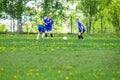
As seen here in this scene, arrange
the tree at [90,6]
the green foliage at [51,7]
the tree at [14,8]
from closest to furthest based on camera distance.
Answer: the tree at [14,8] → the green foliage at [51,7] → the tree at [90,6]

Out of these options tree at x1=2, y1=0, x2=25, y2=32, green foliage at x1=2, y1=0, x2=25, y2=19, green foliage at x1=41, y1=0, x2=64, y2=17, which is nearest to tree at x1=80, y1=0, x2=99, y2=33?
green foliage at x1=41, y1=0, x2=64, y2=17

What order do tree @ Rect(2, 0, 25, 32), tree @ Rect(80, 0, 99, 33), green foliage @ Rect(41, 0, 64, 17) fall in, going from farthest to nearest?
1. tree @ Rect(80, 0, 99, 33)
2. green foliage @ Rect(41, 0, 64, 17)
3. tree @ Rect(2, 0, 25, 32)

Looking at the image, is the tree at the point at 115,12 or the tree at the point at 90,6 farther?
the tree at the point at 90,6

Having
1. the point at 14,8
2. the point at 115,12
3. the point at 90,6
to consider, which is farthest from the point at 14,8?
the point at 90,6

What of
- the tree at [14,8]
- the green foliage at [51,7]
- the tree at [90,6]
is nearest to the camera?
the tree at [14,8]

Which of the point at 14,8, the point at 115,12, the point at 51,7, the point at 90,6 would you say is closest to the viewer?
the point at 14,8

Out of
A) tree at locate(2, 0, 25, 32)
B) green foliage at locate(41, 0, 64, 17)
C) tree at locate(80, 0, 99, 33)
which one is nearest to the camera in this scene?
tree at locate(2, 0, 25, 32)

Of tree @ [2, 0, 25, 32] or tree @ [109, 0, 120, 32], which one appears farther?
tree @ [109, 0, 120, 32]

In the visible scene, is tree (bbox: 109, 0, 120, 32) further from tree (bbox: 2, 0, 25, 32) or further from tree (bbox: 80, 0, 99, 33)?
tree (bbox: 2, 0, 25, 32)

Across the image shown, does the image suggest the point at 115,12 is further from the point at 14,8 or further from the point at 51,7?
A: the point at 14,8

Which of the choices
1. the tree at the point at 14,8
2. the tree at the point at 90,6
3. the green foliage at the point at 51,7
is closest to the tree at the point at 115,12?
the tree at the point at 90,6

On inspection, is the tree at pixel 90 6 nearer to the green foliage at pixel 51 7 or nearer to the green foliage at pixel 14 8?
the green foliage at pixel 51 7

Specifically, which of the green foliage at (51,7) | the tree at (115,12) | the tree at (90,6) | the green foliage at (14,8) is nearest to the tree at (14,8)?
the green foliage at (14,8)

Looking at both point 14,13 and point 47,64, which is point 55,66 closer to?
point 47,64
